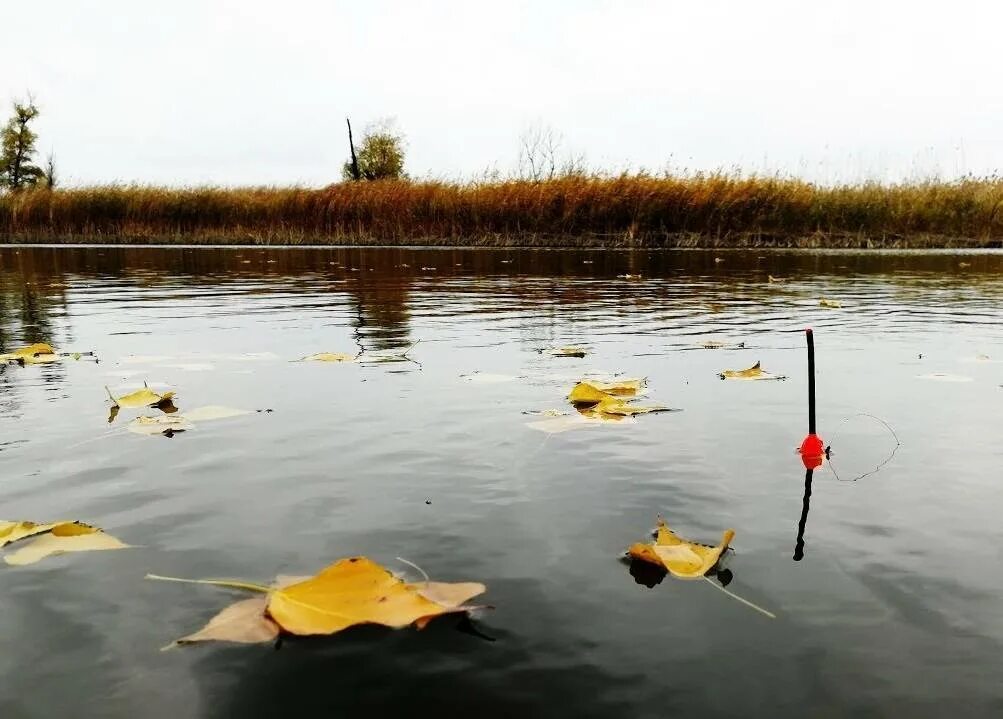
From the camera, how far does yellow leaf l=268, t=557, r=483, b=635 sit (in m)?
1.29

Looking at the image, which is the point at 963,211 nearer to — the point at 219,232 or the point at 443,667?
the point at 219,232

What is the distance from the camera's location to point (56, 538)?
1.69 meters

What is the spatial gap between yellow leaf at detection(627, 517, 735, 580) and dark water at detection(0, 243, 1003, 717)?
1.6 inches

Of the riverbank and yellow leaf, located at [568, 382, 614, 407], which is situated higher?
the riverbank

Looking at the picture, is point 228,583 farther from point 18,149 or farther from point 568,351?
point 18,149

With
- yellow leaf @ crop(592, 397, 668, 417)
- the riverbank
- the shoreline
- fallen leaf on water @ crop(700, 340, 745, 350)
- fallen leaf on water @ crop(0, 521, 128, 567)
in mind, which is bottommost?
fallen leaf on water @ crop(0, 521, 128, 567)

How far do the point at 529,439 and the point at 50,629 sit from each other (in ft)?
4.91

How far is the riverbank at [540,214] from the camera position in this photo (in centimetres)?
1764

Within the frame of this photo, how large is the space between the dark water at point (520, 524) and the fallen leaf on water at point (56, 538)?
58 mm

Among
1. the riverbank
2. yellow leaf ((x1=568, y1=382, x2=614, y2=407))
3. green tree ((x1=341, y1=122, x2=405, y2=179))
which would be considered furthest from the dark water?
green tree ((x1=341, y1=122, x2=405, y2=179))

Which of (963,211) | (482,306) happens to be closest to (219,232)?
(482,306)

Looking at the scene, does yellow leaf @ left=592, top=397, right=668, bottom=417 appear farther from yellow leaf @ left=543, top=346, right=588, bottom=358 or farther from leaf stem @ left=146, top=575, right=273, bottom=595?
leaf stem @ left=146, top=575, right=273, bottom=595

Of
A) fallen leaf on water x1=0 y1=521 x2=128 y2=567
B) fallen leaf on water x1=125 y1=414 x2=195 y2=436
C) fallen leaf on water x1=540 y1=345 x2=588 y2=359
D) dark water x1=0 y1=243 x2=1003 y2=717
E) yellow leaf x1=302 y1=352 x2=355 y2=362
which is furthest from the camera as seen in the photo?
fallen leaf on water x1=540 y1=345 x2=588 y2=359

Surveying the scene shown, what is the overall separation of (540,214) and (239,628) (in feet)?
58.0
